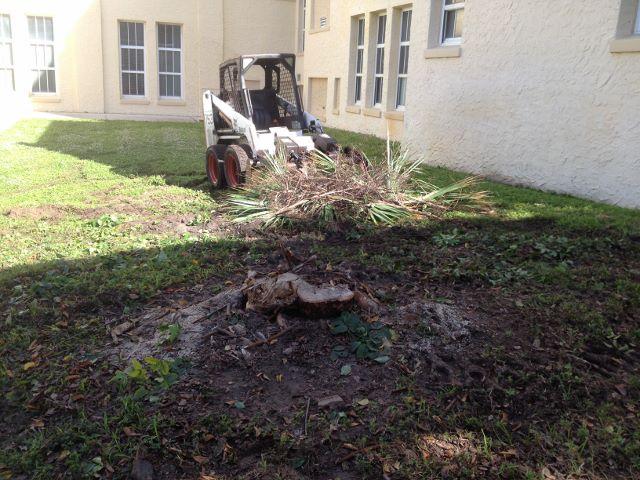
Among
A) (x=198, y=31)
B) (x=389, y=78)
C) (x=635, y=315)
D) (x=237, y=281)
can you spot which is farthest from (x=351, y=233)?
(x=198, y=31)

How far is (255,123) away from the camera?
32.8ft

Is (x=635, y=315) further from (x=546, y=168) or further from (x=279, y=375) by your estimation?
(x=546, y=168)

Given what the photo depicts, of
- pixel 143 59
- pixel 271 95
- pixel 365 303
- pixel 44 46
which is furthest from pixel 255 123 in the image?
pixel 44 46

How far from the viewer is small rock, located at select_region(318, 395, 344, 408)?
135 inches

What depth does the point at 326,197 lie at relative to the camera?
706cm

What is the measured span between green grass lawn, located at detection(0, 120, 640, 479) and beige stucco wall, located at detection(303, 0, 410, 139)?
6.10 metres

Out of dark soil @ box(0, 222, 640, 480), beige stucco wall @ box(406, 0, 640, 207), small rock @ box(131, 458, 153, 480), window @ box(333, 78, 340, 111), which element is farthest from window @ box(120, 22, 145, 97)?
small rock @ box(131, 458, 153, 480)

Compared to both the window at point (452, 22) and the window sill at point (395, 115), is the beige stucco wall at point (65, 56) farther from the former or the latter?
the window at point (452, 22)

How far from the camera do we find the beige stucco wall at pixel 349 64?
14758 mm

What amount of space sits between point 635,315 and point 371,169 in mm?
3708

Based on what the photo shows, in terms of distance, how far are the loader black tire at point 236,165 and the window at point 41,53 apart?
1537 centimetres

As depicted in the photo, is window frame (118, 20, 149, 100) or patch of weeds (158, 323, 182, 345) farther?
window frame (118, 20, 149, 100)

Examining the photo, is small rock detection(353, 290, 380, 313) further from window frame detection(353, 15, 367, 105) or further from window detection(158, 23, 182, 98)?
window detection(158, 23, 182, 98)

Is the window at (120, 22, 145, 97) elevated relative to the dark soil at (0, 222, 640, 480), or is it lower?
elevated
